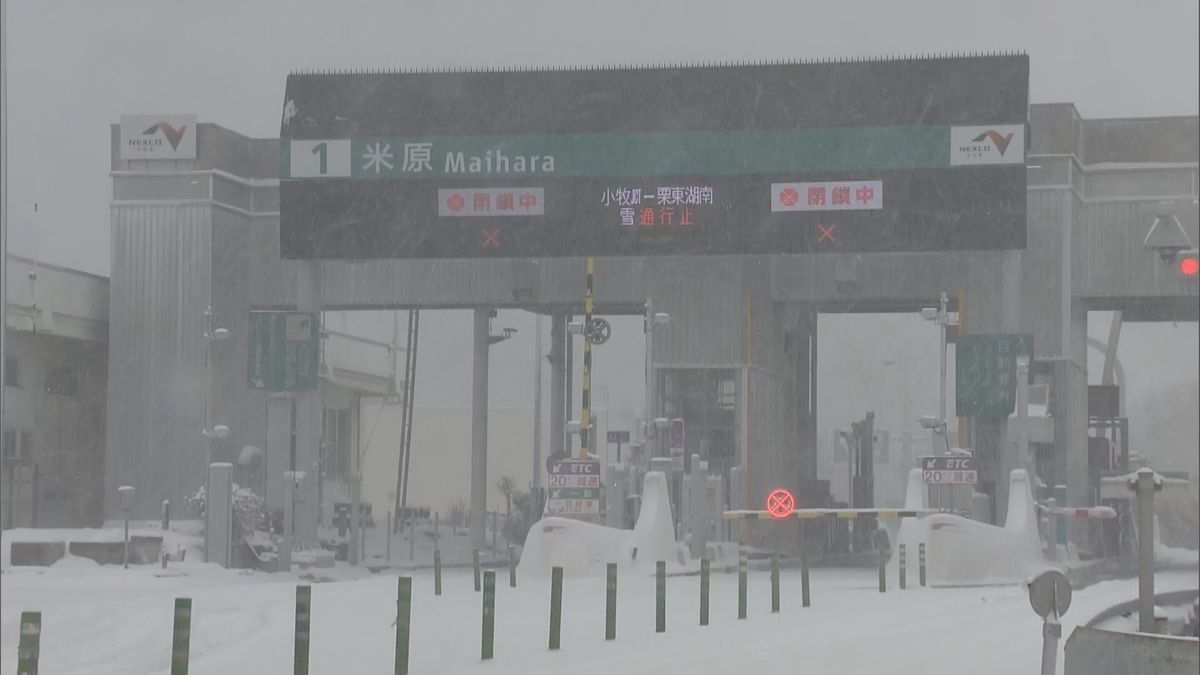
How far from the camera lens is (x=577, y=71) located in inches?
1352

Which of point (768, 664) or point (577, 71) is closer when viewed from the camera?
point (768, 664)

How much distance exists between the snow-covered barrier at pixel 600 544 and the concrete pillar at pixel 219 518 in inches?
218

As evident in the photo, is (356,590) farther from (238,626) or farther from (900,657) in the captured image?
(900,657)

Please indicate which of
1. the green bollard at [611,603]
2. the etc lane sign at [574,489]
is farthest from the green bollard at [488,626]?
the etc lane sign at [574,489]

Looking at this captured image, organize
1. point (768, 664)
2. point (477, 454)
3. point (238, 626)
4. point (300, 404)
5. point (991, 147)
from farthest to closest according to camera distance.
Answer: point (477, 454) → point (300, 404) → point (991, 147) → point (238, 626) → point (768, 664)

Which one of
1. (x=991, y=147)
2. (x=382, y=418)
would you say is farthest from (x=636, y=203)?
(x=382, y=418)

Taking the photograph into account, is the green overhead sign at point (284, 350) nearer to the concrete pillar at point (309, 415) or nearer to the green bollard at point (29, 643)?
the concrete pillar at point (309, 415)

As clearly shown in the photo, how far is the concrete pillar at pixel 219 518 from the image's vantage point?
3061cm

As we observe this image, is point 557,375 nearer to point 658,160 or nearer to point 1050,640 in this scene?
point 658,160

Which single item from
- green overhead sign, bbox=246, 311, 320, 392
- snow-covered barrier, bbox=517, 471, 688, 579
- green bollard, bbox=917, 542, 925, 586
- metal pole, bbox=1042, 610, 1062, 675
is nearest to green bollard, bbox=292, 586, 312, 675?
metal pole, bbox=1042, 610, 1062, 675

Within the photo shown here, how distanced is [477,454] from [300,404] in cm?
701

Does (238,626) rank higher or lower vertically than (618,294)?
lower

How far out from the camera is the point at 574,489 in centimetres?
2838

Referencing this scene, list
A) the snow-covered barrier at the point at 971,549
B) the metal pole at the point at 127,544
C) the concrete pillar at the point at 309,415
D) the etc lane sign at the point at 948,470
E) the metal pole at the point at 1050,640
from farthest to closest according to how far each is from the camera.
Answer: the concrete pillar at the point at 309,415 → the metal pole at the point at 127,544 → the etc lane sign at the point at 948,470 → the snow-covered barrier at the point at 971,549 → the metal pole at the point at 1050,640
